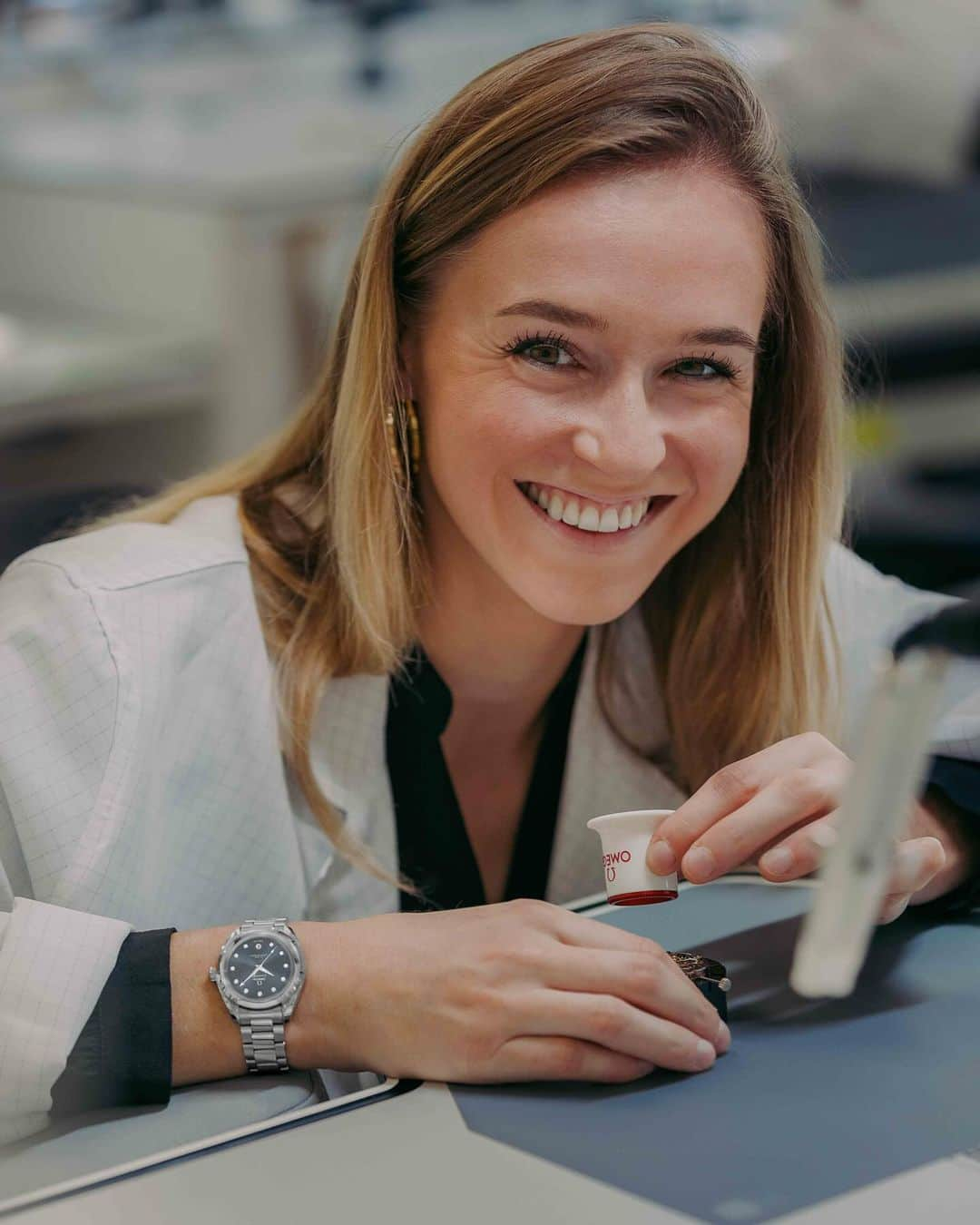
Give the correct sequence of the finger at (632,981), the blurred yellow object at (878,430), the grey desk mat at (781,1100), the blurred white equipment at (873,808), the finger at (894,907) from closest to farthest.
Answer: the blurred white equipment at (873,808), the grey desk mat at (781,1100), the finger at (632,981), the finger at (894,907), the blurred yellow object at (878,430)

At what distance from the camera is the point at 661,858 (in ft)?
3.07

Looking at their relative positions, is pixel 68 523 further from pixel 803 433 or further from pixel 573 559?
pixel 803 433

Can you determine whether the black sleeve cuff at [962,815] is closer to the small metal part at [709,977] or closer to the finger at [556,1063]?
the small metal part at [709,977]

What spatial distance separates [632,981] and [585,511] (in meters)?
0.35

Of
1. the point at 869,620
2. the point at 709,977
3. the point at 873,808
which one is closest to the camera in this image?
the point at 873,808

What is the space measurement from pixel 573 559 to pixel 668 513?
0.24 ft

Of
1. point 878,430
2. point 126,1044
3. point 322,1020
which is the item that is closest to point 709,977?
point 322,1020

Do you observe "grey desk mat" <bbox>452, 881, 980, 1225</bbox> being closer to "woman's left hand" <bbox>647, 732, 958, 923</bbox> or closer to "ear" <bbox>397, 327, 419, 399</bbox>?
"woman's left hand" <bbox>647, 732, 958, 923</bbox>

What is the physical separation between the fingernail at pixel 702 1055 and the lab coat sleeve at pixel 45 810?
0.31 metres

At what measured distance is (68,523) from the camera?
4.59 feet

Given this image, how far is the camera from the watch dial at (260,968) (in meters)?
0.89

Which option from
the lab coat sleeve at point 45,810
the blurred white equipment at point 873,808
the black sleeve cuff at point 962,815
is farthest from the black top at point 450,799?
the blurred white equipment at point 873,808

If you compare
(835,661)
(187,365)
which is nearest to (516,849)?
(835,661)

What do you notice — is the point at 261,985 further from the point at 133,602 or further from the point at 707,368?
the point at 707,368
